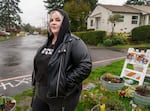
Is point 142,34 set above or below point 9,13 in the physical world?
below

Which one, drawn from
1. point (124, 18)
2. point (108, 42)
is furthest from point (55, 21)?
point (124, 18)

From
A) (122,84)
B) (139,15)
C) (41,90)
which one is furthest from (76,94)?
(139,15)

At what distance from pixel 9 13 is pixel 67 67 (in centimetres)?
5272

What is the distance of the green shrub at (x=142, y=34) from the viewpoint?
16503mm

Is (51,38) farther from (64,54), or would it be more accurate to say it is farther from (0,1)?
(0,1)

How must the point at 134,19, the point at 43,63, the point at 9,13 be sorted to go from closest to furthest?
the point at 43,63 → the point at 134,19 → the point at 9,13

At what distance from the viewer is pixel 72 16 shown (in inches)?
1003

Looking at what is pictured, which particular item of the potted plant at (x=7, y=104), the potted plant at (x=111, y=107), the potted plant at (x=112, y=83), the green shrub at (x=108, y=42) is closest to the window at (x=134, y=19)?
the green shrub at (x=108, y=42)

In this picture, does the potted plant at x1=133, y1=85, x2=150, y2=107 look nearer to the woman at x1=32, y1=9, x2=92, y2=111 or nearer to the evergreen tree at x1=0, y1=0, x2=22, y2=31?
the woman at x1=32, y1=9, x2=92, y2=111

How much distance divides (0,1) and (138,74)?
52.6 m

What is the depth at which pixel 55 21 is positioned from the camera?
204 cm

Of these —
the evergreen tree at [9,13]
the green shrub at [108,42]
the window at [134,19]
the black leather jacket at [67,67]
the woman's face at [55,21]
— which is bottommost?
the green shrub at [108,42]

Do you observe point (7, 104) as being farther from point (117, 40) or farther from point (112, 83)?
point (117, 40)

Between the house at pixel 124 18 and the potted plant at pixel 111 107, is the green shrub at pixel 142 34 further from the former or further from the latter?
the potted plant at pixel 111 107
